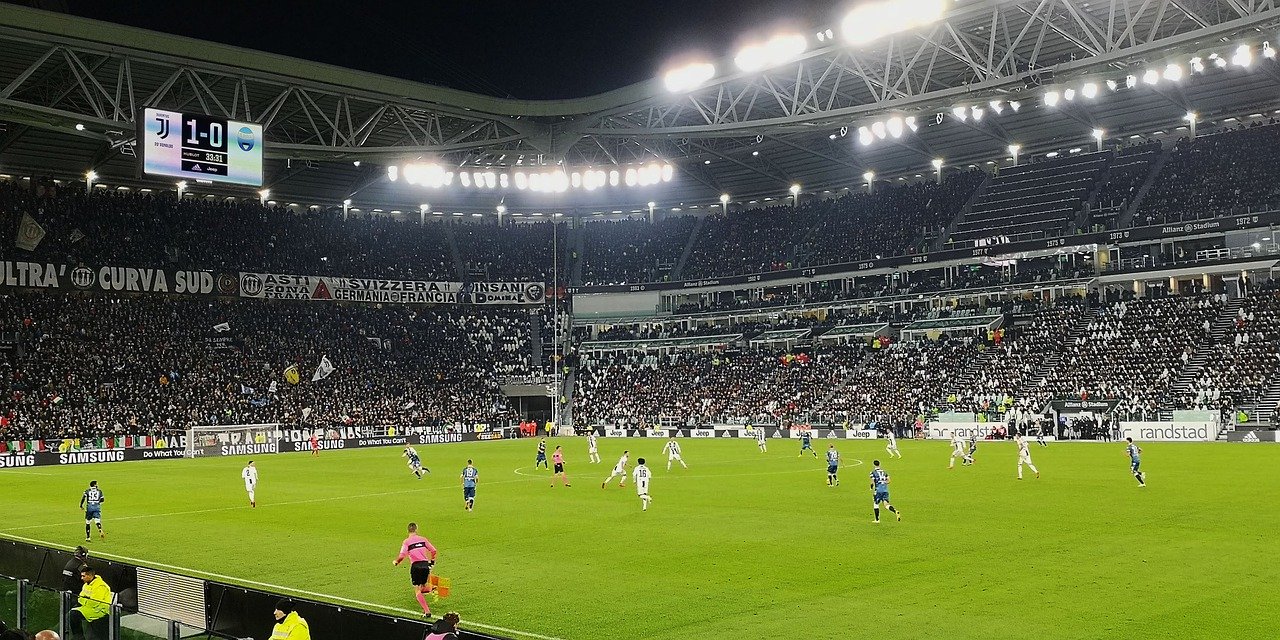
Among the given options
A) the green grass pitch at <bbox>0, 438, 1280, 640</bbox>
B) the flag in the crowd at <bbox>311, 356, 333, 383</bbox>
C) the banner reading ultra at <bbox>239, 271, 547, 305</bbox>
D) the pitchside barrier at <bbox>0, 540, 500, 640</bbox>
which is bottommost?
the green grass pitch at <bbox>0, 438, 1280, 640</bbox>

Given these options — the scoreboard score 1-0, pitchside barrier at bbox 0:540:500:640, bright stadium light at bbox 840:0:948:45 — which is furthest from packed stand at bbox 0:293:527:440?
pitchside barrier at bbox 0:540:500:640

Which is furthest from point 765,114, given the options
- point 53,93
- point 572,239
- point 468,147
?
point 53,93

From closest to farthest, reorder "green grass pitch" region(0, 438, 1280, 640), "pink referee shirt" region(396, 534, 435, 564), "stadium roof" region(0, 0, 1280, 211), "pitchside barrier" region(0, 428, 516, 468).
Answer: "green grass pitch" region(0, 438, 1280, 640) < "pink referee shirt" region(396, 534, 435, 564) < "stadium roof" region(0, 0, 1280, 211) < "pitchside barrier" region(0, 428, 516, 468)

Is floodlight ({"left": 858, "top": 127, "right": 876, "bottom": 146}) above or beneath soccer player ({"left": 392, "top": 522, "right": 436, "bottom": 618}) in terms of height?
above

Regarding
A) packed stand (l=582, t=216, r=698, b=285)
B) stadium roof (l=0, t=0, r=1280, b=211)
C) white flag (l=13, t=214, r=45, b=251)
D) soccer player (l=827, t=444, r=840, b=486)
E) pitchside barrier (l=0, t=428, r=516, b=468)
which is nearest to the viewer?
soccer player (l=827, t=444, r=840, b=486)

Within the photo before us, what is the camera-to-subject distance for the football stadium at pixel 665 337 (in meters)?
19.4

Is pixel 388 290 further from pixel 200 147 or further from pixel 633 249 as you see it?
pixel 200 147

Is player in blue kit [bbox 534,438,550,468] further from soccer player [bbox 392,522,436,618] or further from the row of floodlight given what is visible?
soccer player [bbox 392,522,436,618]

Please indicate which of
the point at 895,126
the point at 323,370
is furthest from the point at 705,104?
the point at 323,370

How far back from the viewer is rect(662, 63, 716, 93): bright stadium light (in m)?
58.7

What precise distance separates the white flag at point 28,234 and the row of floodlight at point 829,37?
44.0 metres

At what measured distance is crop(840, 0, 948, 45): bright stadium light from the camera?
4825cm

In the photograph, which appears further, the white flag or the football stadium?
the white flag

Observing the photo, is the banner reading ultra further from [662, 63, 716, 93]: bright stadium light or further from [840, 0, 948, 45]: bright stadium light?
[840, 0, 948, 45]: bright stadium light
